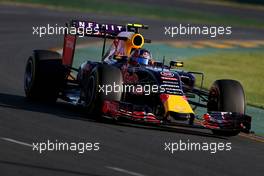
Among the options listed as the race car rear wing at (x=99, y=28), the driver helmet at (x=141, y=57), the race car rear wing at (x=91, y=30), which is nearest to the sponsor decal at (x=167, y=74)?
the driver helmet at (x=141, y=57)

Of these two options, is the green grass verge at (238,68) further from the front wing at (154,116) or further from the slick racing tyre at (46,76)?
the front wing at (154,116)

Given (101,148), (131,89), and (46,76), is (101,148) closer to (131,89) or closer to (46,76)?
(131,89)

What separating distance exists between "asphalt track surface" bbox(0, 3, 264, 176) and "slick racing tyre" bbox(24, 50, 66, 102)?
10.5 inches

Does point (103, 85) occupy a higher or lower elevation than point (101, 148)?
higher

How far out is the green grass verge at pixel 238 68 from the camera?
23.3 m

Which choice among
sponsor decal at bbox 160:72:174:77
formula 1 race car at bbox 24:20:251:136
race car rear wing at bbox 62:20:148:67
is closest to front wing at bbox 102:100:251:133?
formula 1 race car at bbox 24:20:251:136

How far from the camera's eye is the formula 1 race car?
14.8 metres

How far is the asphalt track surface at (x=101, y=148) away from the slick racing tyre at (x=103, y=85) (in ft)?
1.01
